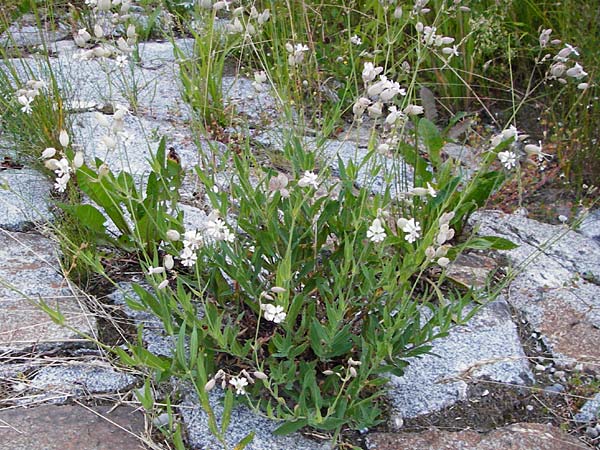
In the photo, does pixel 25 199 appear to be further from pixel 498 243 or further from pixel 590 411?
pixel 590 411

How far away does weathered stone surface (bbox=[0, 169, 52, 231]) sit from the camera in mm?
2273

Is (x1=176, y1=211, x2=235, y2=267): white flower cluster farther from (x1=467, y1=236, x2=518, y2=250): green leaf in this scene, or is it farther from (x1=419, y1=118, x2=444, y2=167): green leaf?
(x1=419, y1=118, x2=444, y2=167): green leaf

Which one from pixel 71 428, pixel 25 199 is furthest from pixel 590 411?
pixel 25 199

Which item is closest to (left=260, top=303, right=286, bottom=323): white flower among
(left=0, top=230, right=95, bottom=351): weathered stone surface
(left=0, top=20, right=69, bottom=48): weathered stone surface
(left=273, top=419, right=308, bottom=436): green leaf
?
(left=273, top=419, right=308, bottom=436): green leaf

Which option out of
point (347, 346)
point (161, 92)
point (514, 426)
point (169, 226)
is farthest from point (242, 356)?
point (161, 92)

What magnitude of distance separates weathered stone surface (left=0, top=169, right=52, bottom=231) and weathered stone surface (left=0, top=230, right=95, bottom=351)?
7cm

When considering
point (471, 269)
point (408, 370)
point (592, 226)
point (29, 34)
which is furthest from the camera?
point (29, 34)

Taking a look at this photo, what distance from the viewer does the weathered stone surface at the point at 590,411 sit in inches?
71.2

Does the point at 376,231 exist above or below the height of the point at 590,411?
above

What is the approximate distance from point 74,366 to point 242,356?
0.50 metres

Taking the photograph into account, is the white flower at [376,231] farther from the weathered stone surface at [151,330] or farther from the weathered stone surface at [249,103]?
the weathered stone surface at [249,103]

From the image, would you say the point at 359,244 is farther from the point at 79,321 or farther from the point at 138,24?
the point at 138,24

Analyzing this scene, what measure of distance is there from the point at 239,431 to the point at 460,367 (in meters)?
0.61

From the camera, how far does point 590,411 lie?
6.01 ft
